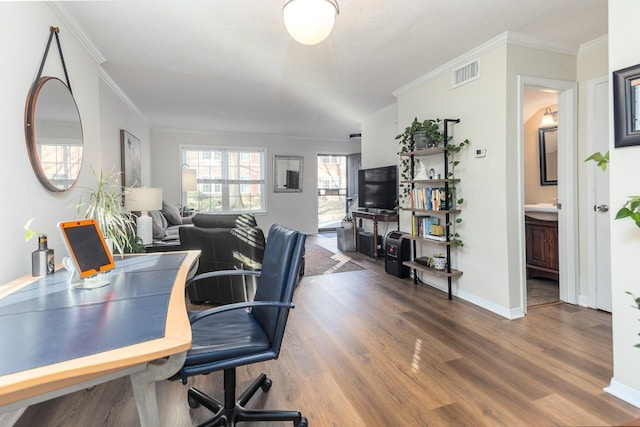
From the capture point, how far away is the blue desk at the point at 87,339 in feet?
2.61

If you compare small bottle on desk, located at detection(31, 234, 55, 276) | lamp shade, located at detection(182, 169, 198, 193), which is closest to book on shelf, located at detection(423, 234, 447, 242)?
small bottle on desk, located at detection(31, 234, 55, 276)

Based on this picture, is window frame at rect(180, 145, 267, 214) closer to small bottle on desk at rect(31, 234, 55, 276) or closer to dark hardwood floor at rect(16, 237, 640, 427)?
dark hardwood floor at rect(16, 237, 640, 427)

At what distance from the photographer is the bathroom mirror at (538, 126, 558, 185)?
4188 millimetres

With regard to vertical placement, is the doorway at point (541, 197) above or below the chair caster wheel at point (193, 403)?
above

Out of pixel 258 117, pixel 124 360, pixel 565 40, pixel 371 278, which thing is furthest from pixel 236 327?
pixel 258 117

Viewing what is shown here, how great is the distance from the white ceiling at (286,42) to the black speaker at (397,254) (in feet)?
6.61

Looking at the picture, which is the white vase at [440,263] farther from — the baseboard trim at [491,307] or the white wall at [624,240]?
the white wall at [624,240]

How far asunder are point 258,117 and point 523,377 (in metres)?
5.32

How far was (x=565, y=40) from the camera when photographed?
2893mm

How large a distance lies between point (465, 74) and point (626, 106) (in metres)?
1.72

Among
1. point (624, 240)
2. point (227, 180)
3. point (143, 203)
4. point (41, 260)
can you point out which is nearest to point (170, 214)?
point (227, 180)

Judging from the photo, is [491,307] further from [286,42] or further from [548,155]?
[286,42]

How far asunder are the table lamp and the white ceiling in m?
1.34

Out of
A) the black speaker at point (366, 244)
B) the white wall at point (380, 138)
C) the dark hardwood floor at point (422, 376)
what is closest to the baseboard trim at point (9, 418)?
the dark hardwood floor at point (422, 376)
